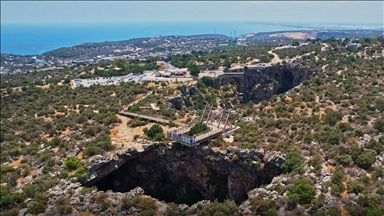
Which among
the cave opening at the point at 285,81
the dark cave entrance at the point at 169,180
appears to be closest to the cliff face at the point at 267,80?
the cave opening at the point at 285,81

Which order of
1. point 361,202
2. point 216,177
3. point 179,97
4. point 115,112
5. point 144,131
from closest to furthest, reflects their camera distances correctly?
point 361,202, point 216,177, point 144,131, point 115,112, point 179,97

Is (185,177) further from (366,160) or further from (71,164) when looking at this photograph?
(366,160)

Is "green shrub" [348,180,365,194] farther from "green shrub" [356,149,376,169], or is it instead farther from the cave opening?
the cave opening

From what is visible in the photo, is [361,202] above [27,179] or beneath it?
above

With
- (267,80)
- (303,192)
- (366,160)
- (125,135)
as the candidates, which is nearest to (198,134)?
(125,135)

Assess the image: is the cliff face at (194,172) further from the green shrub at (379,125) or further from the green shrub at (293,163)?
the green shrub at (379,125)

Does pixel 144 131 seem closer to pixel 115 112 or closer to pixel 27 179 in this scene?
pixel 115 112

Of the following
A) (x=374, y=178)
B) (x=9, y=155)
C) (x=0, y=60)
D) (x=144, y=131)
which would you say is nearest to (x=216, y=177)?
(x=144, y=131)
